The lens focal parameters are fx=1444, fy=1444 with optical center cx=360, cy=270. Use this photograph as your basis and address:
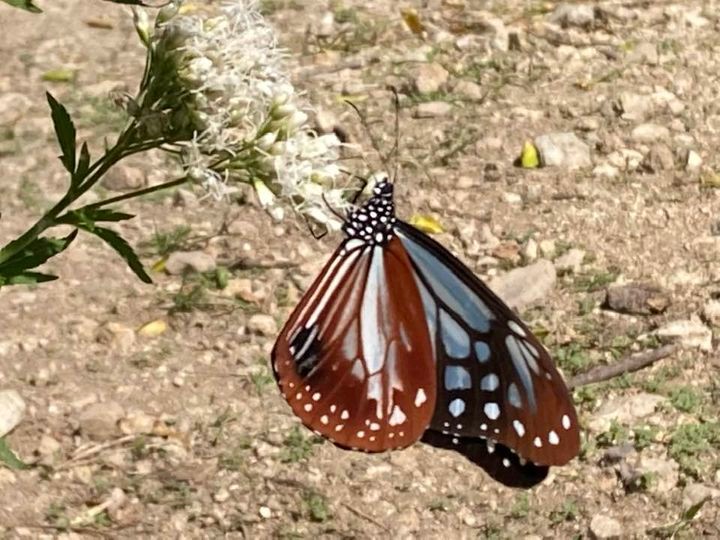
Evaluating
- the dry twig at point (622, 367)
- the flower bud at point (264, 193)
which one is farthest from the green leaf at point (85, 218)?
the dry twig at point (622, 367)

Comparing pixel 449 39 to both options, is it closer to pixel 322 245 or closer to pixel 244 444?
pixel 322 245

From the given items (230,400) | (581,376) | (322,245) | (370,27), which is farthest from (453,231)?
(370,27)

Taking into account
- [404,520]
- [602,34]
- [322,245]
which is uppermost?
[602,34]

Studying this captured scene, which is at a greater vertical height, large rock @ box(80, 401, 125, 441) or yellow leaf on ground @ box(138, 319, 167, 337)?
yellow leaf on ground @ box(138, 319, 167, 337)

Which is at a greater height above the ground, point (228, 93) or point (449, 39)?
point (228, 93)

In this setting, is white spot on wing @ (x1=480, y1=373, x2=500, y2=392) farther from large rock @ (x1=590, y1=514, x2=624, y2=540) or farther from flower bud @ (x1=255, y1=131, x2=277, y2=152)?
flower bud @ (x1=255, y1=131, x2=277, y2=152)

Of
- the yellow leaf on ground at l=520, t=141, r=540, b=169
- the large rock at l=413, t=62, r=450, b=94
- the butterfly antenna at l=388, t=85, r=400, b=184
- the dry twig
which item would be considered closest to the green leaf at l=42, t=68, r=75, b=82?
the butterfly antenna at l=388, t=85, r=400, b=184

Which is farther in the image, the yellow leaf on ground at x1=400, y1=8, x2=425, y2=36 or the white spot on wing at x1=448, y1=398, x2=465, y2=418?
the yellow leaf on ground at x1=400, y1=8, x2=425, y2=36

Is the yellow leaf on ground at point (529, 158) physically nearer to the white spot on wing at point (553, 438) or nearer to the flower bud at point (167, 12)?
the white spot on wing at point (553, 438)
